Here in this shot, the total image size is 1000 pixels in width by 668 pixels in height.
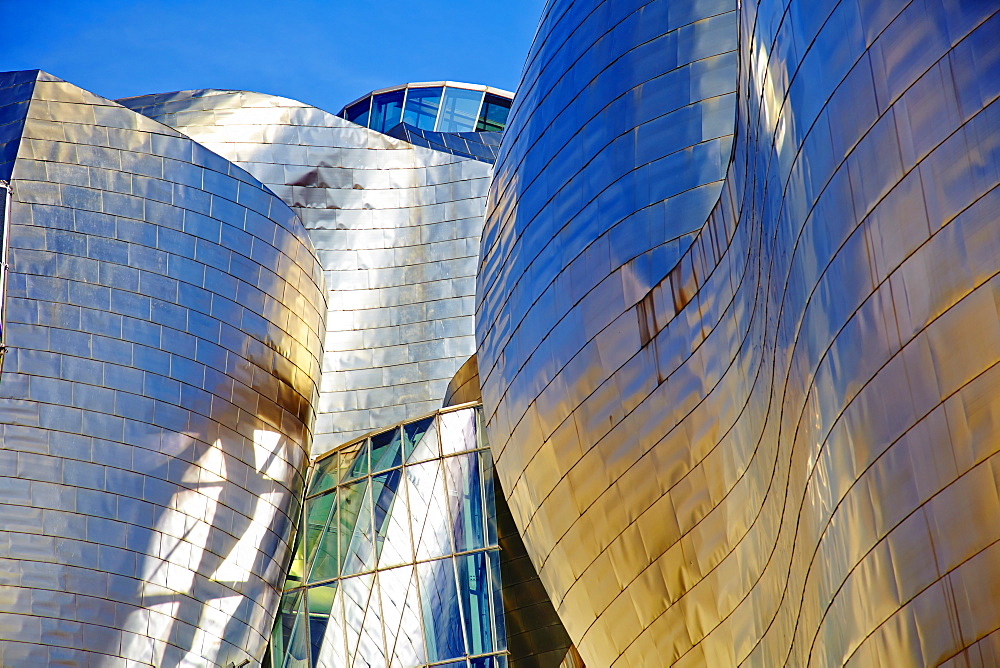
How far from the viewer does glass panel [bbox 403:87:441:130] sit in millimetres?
34688

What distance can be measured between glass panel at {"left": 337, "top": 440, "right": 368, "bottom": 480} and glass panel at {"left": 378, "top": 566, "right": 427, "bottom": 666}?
1742 mm

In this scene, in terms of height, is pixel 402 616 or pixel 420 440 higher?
pixel 420 440

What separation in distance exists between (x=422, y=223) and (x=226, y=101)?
4065mm

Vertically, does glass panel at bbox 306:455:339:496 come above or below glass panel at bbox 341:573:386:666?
above

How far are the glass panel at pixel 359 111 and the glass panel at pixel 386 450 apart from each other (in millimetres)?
18957

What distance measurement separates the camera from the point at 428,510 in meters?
17.2

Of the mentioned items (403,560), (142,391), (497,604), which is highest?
(142,391)

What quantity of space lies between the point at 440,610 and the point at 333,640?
1648 millimetres

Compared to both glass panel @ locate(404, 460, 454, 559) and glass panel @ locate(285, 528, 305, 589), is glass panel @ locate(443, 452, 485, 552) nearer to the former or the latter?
glass panel @ locate(404, 460, 454, 559)

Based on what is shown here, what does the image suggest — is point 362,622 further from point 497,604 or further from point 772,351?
point 772,351

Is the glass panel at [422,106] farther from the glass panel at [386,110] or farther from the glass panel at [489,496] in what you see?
the glass panel at [489,496]

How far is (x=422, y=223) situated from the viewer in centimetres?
2253

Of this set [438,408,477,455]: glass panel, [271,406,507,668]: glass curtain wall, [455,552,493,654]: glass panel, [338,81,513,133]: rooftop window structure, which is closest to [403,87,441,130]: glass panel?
[338,81,513,133]: rooftop window structure

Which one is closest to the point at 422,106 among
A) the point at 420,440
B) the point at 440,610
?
the point at 420,440
